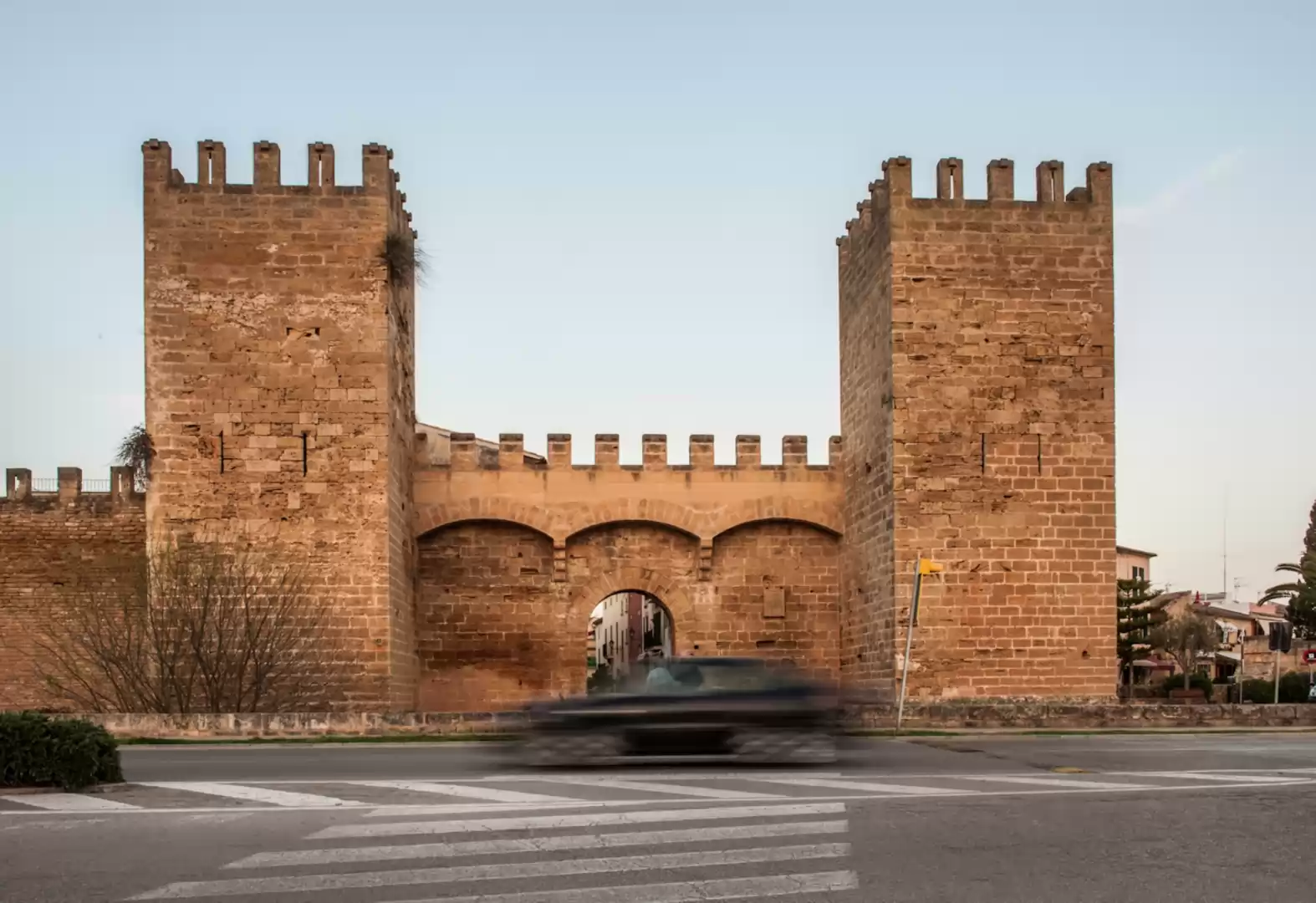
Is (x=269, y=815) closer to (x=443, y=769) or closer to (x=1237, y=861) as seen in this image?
(x=443, y=769)

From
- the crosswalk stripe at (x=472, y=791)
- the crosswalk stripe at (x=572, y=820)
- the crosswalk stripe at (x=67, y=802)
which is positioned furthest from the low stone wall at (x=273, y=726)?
the crosswalk stripe at (x=572, y=820)

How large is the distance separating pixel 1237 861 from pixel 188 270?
1987 cm

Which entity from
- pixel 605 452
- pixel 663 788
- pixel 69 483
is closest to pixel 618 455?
pixel 605 452

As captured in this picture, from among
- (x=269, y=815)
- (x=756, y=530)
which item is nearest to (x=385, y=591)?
(x=756, y=530)

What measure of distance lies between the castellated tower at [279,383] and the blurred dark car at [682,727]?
11759 millimetres

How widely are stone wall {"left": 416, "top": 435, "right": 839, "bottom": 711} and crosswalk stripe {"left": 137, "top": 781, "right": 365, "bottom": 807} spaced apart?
16194 mm

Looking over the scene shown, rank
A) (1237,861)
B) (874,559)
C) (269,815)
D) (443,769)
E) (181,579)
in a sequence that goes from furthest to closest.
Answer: (874,559), (181,579), (443,769), (269,815), (1237,861)

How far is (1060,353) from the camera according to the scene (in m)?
24.3

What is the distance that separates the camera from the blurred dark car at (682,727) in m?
12.2

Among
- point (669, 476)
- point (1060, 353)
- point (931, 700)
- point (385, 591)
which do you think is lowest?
point (931, 700)

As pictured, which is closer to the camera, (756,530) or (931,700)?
(931,700)

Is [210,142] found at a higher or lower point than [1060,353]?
higher

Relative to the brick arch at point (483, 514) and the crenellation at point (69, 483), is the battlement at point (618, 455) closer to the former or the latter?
the brick arch at point (483, 514)

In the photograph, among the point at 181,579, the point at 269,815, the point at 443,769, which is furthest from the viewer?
the point at 181,579
